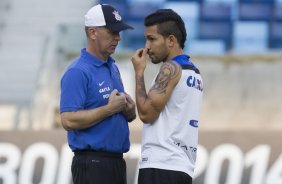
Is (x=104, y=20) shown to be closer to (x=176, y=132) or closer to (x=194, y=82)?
(x=194, y=82)

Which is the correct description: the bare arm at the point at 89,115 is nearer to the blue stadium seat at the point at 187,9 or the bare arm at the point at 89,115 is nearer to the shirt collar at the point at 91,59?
the shirt collar at the point at 91,59

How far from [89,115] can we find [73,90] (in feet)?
0.50

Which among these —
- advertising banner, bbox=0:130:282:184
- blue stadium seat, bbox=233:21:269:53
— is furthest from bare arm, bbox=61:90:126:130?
blue stadium seat, bbox=233:21:269:53

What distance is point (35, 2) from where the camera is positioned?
41.3ft

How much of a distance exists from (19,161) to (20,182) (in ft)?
0.71

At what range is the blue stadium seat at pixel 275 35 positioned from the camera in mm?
11164

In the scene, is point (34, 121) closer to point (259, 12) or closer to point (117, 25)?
point (259, 12)

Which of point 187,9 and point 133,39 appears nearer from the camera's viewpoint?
point 133,39

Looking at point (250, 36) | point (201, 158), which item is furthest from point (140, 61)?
point (250, 36)

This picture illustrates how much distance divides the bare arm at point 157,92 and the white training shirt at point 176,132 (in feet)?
0.14

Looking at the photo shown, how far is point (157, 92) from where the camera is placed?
4.24 metres

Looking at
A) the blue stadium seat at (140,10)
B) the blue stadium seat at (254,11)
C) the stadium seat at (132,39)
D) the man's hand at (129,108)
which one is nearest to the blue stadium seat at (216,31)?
the blue stadium seat at (254,11)

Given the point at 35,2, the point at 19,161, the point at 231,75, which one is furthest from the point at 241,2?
the point at 19,161

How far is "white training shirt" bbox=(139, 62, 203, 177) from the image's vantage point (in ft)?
14.0
